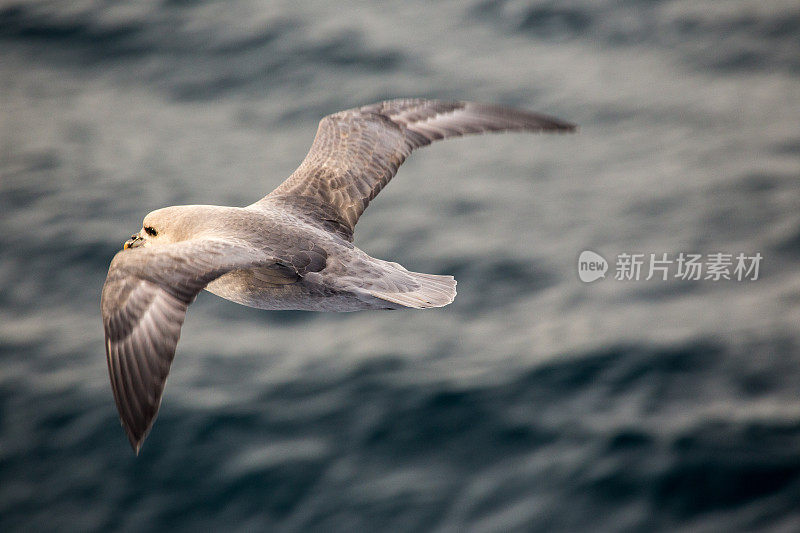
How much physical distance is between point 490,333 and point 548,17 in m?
6.30

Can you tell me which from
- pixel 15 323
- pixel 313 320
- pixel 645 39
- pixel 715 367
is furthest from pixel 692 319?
pixel 15 323

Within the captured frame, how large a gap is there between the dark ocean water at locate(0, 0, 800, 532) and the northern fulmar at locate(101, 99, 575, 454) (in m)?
3.69

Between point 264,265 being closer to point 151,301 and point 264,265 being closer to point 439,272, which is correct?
point 151,301

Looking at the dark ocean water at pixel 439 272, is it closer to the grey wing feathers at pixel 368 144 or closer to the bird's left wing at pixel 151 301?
the grey wing feathers at pixel 368 144

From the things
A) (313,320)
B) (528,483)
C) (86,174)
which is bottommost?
(528,483)

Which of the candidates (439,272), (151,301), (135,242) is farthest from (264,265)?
(439,272)

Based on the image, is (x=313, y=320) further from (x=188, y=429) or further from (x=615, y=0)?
(x=615, y=0)

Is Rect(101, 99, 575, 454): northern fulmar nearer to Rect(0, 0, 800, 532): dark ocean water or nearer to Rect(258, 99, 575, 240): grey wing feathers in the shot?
Rect(258, 99, 575, 240): grey wing feathers

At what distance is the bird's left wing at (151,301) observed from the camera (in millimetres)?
6504

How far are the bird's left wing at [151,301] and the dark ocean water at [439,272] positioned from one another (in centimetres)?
463

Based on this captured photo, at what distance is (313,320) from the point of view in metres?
12.8

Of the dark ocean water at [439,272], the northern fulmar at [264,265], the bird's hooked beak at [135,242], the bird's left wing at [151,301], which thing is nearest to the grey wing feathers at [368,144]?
the northern fulmar at [264,265]

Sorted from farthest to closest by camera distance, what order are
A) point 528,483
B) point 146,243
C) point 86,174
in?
point 86,174, point 528,483, point 146,243

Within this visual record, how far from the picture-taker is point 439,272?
510 inches
